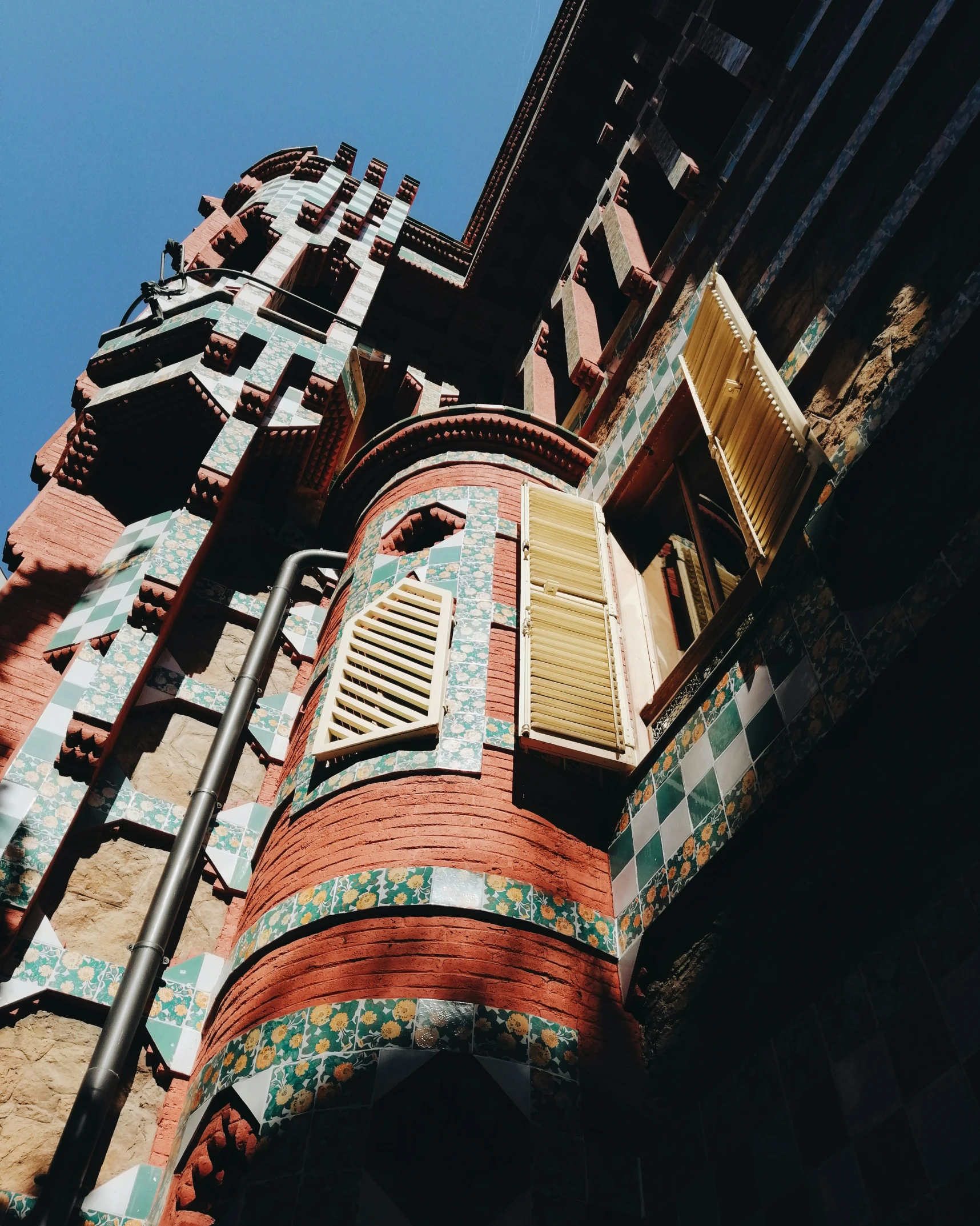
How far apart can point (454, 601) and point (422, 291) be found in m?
10.3

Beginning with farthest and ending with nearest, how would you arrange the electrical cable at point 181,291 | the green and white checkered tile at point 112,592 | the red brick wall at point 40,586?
the electrical cable at point 181,291, the green and white checkered tile at point 112,592, the red brick wall at point 40,586

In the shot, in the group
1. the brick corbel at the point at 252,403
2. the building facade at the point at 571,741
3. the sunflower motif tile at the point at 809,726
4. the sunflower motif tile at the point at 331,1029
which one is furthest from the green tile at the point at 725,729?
the brick corbel at the point at 252,403

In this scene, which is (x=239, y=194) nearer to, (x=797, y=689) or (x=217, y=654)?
(x=217, y=654)

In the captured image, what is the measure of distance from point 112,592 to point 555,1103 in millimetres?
4931

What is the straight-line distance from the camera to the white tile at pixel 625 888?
442 centimetres

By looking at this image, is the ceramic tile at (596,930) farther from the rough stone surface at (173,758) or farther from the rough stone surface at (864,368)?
the rough stone surface at (173,758)

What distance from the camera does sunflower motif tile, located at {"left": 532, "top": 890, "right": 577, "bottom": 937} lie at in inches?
Answer: 166

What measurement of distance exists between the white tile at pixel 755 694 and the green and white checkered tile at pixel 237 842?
325 cm

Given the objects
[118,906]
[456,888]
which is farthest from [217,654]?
[456,888]

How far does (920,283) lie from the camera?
4.28 metres

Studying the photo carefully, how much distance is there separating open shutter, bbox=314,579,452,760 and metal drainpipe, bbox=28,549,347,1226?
50.1 inches

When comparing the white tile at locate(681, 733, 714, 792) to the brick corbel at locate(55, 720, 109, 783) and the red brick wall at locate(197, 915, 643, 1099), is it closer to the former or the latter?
the red brick wall at locate(197, 915, 643, 1099)

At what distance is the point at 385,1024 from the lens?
12.1 feet

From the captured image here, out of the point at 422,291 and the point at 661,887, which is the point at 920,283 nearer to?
the point at 661,887
